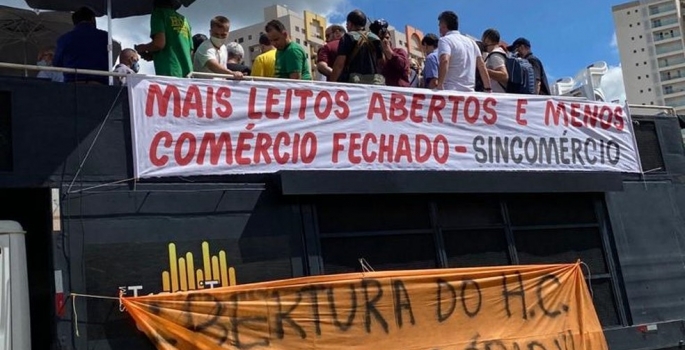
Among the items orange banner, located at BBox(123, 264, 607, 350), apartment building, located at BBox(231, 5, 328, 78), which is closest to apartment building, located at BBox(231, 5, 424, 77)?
apartment building, located at BBox(231, 5, 328, 78)

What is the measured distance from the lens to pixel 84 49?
5430 mm

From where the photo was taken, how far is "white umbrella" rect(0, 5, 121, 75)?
764 centimetres

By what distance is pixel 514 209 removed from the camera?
20.8ft

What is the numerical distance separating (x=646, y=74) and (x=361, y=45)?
118 meters

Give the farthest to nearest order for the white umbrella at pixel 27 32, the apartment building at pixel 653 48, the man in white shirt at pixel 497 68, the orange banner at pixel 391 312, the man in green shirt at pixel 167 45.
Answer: the apartment building at pixel 653 48, the white umbrella at pixel 27 32, the man in white shirt at pixel 497 68, the man in green shirt at pixel 167 45, the orange banner at pixel 391 312

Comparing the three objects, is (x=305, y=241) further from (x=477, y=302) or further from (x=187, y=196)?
(x=477, y=302)

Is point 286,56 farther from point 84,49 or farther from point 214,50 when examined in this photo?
point 84,49

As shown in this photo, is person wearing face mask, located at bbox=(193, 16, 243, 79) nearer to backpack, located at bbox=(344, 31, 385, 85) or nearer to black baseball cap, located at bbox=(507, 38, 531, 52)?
backpack, located at bbox=(344, 31, 385, 85)

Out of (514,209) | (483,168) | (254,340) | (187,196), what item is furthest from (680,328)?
(187,196)

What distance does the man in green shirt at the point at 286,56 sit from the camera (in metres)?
6.52

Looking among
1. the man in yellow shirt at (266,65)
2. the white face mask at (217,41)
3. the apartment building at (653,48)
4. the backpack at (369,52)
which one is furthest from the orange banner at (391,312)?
the apartment building at (653,48)

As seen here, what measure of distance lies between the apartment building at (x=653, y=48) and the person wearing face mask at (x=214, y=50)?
372 ft

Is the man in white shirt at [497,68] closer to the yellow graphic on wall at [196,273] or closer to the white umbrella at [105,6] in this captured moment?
the white umbrella at [105,6]

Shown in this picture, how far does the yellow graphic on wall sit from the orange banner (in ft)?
0.40
